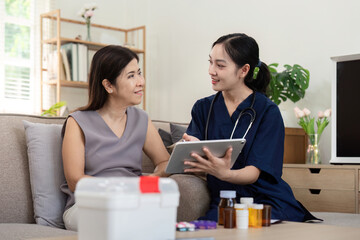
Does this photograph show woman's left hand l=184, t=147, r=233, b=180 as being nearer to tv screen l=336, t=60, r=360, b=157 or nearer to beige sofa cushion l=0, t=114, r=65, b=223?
beige sofa cushion l=0, t=114, r=65, b=223

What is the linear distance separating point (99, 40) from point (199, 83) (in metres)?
1.17

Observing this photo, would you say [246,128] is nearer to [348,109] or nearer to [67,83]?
[348,109]

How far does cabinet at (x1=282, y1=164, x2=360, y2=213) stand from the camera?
118 inches

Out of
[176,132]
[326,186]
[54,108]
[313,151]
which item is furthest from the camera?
[54,108]

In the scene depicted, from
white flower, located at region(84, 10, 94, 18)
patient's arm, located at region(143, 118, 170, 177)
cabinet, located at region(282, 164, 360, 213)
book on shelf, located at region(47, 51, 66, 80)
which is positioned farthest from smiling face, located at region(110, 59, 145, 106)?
white flower, located at region(84, 10, 94, 18)

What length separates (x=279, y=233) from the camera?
1263 millimetres

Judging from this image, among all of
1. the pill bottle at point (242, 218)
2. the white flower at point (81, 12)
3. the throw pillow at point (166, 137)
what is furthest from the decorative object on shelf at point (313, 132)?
the white flower at point (81, 12)

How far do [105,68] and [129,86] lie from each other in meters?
0.12

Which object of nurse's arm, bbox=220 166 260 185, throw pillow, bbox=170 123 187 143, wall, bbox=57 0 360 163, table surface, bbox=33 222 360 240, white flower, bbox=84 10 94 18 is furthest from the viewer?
white flower, bbox=84 10 94 18

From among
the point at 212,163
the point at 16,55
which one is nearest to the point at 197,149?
the point at 212,163

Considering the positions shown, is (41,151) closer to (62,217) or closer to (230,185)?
(62,217)

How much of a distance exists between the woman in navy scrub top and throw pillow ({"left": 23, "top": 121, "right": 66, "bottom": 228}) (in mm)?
494

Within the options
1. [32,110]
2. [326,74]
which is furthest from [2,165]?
[32,110]

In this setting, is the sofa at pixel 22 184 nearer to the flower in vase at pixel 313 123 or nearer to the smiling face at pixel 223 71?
the smiling face at pixel 223 71
